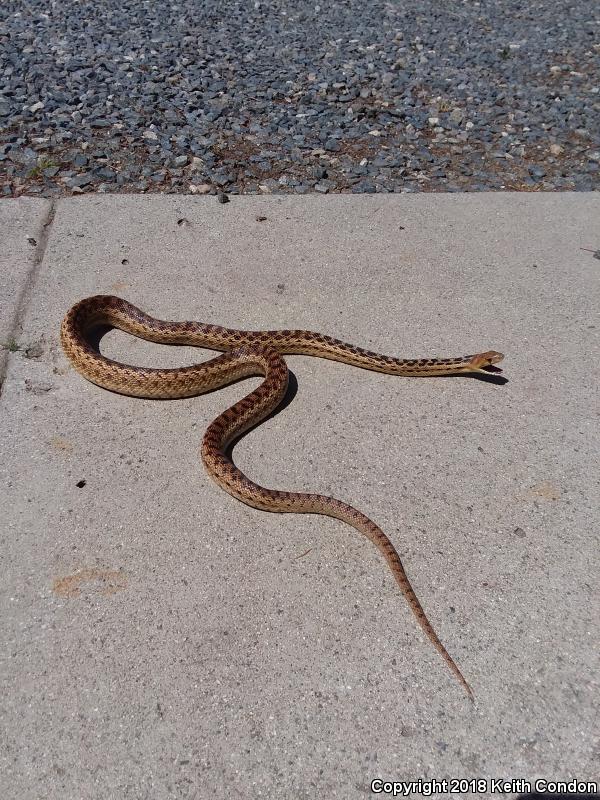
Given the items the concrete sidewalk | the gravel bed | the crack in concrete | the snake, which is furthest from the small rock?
the snake

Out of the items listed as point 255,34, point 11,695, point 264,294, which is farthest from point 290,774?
point 255,34

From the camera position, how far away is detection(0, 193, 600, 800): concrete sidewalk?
3.14m

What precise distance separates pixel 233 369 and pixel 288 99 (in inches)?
175

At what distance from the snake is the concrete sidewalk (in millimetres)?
90

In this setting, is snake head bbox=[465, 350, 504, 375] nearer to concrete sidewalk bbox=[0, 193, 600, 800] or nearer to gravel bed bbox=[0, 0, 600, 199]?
concrete sidewalk bbox=[0, 193, 600, 800]

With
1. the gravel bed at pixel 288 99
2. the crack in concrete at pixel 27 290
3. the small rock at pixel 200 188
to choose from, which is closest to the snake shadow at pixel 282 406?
the crack in concrete at pixel 27 290

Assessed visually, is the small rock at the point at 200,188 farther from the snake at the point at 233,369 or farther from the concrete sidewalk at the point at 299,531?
the snake at the point at 233,369

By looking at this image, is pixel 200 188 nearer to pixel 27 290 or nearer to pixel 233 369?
pixel 27 290

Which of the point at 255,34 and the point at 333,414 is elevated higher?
the point at 255,34

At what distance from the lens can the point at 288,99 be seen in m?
8.02

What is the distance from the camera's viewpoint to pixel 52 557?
3768mm

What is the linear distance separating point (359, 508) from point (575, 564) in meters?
1.24

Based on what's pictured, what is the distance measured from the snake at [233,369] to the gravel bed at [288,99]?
6.80 ft

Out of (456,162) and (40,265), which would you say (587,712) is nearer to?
(40,265)
